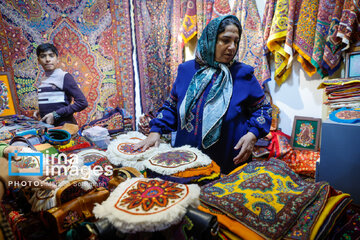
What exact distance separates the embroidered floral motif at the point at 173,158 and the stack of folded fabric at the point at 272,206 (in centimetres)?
15

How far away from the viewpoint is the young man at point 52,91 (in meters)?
1.93

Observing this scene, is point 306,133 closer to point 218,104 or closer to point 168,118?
point 218,104

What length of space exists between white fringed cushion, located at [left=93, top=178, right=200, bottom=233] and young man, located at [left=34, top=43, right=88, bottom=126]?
172cm

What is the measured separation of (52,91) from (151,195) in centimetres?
186

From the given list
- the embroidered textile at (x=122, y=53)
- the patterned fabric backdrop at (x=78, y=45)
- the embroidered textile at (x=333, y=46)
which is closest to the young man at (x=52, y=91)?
the patterned fabric backdrop at (x=78, y=45)

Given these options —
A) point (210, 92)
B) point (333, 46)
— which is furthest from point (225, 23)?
point (333, 46)

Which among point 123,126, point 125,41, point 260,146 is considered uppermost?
point 125,41

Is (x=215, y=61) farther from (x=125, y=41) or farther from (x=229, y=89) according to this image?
(x=125, y=41)

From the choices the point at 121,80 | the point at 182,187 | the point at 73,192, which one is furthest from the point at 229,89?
the point at 121,80

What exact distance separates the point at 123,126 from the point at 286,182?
2.29 m

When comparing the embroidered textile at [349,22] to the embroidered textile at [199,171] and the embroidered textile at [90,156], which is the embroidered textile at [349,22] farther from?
the embroidered textile at [90,156]

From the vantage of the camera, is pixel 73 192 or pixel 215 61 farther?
pixel 215 61

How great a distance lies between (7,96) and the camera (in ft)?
6.74

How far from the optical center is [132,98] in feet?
10.3
